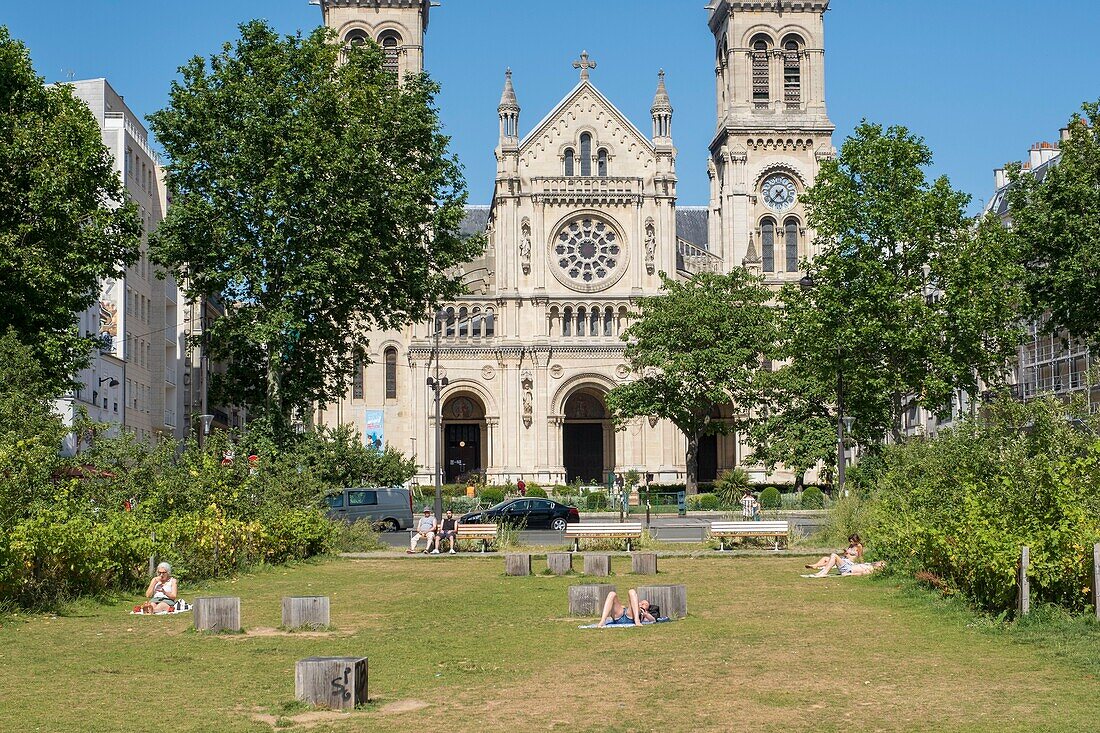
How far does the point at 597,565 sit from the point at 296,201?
1502 cm

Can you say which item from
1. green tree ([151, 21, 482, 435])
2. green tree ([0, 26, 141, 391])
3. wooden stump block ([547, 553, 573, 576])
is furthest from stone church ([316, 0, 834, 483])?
wooden stump block ([547, 553, 573, 576])

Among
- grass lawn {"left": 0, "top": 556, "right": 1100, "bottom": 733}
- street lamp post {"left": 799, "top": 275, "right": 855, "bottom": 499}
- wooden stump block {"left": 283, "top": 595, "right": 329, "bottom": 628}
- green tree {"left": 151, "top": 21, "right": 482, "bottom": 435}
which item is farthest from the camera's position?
street lamp post {"left": 799, "top": 275, "right": 855, "bottom": 499}

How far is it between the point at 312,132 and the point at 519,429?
40.9 metres

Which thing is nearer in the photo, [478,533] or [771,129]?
[478,533]

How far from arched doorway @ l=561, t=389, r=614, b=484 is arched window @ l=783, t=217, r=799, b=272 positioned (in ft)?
43.7

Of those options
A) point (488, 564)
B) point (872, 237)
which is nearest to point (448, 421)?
point (872, 237)

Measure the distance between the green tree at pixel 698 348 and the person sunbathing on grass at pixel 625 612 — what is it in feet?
158

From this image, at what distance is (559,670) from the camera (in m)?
13.6

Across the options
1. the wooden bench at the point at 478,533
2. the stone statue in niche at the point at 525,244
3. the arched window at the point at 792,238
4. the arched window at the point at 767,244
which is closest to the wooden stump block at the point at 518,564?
the wooden bench at the point at 478,533

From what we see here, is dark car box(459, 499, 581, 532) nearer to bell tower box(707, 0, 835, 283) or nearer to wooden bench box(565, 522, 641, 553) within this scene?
wooden bench box(565, 522, 641, 553)

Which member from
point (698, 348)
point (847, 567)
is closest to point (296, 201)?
point (847, 567)

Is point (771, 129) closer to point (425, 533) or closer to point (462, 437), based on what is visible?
point (462, 437)

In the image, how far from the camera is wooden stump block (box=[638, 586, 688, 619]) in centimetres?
1809

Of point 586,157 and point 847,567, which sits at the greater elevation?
point 586,157
